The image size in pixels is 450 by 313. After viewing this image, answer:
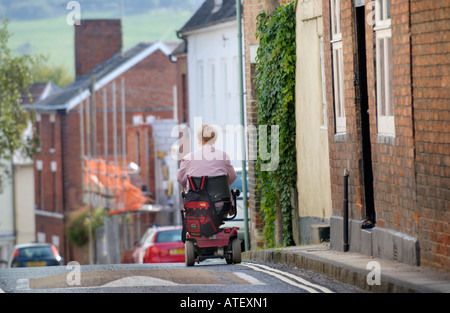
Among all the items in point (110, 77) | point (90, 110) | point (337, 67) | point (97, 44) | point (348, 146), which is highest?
point (97, 44)

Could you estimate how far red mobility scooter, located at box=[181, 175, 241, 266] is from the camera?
1354 centimetres

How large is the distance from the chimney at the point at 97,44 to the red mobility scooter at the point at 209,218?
4482 centimetres

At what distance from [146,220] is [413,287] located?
35937 millimetres

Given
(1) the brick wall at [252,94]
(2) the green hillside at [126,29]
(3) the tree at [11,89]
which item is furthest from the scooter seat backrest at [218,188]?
(2) the green hillside at [126,29]

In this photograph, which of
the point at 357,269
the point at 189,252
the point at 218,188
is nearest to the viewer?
the point at 357,269

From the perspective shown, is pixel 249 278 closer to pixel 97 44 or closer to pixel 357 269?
pixel 357 269

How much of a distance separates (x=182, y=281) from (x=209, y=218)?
2.48m

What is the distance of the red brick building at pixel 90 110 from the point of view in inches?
2112

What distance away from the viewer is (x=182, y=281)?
11336 mm

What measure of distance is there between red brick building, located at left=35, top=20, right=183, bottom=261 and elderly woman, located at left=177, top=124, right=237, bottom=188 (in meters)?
39.0

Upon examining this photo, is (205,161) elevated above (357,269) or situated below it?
above

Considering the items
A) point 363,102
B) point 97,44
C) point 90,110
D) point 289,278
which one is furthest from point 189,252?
point 97,44

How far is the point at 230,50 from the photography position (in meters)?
37.9

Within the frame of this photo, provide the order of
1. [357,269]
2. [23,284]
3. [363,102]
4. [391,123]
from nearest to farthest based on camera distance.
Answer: [357,269]
[23,284]
[391,123]
[363,102]
